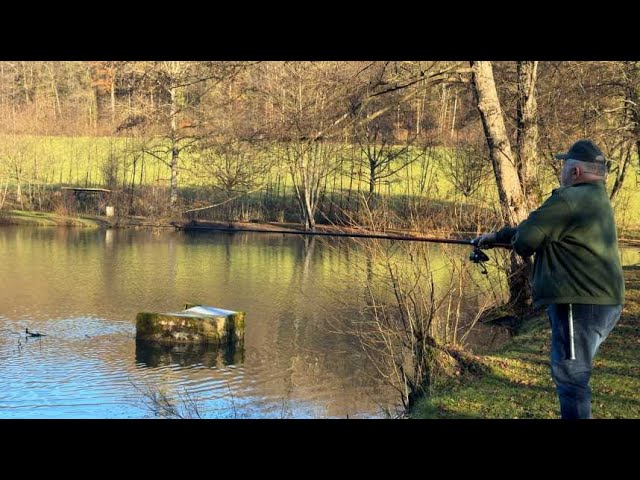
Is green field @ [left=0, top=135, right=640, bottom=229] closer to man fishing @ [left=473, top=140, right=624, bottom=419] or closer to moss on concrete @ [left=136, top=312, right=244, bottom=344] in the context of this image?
moss on concrete @ [left=136, top=312, right=244, bottom=344]

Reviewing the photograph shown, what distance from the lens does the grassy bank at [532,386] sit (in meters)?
6.86

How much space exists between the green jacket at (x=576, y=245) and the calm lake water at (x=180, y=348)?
597cm

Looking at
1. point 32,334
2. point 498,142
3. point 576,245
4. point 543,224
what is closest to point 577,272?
point 576,245

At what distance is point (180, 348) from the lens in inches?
587

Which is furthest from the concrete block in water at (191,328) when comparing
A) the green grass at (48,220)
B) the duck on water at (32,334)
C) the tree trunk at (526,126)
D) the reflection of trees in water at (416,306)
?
the green grass at (48,220)

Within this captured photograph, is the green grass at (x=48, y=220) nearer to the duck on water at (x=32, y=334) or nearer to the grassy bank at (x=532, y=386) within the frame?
the duck on water at (x=32, y=334)

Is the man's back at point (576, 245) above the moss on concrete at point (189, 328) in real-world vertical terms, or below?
above

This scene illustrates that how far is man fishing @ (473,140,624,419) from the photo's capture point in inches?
166

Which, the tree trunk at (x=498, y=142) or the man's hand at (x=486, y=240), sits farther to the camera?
the tree trunk at (x=498, y=142)

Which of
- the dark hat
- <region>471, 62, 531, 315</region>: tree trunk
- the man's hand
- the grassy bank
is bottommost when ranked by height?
the grassy bank

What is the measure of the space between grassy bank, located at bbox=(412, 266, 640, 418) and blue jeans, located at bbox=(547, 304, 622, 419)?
2268 mm

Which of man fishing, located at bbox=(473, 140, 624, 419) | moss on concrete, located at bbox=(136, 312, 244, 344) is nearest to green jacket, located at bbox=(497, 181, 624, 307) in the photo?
man fishing, located at bbox=(473, 140, 624, 419)
